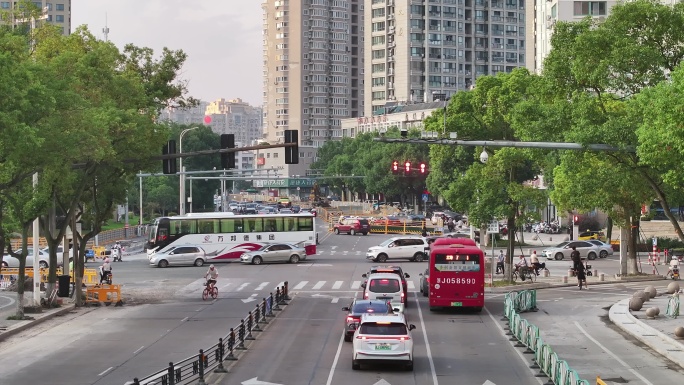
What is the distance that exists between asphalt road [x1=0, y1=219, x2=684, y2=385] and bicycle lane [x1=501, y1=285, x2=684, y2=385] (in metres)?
0.05

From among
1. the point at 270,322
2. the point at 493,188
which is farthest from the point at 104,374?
the point at 493,188

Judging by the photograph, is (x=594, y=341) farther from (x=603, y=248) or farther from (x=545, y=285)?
(x=603, y=248)

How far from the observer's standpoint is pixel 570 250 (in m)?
77.6

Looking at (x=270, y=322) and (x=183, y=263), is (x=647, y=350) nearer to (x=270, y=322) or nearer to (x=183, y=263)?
(x=270, y=322)

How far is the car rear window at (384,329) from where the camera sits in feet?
95.4

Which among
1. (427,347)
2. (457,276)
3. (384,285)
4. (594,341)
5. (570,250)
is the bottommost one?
(594,341)

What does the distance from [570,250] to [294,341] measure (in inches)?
1790

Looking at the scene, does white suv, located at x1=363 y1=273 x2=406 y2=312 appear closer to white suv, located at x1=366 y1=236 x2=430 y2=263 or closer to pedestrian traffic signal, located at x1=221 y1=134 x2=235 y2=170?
pedestrian traffic signal, located at x1=221 y1=134 x2=235 y2=170

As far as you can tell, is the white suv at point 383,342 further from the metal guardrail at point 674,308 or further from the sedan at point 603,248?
the sedan at point 603,248

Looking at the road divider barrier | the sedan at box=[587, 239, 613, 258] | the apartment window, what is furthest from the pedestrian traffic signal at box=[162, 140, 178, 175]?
the apartment window

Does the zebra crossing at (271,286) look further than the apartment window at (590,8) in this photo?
No

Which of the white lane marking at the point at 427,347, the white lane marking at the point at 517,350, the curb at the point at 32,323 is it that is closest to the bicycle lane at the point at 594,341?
the white lane marking at the point at 517,350

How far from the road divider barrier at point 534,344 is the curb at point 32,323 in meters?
17.6

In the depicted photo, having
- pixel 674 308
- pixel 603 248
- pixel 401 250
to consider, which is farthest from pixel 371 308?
pixel 603 248
